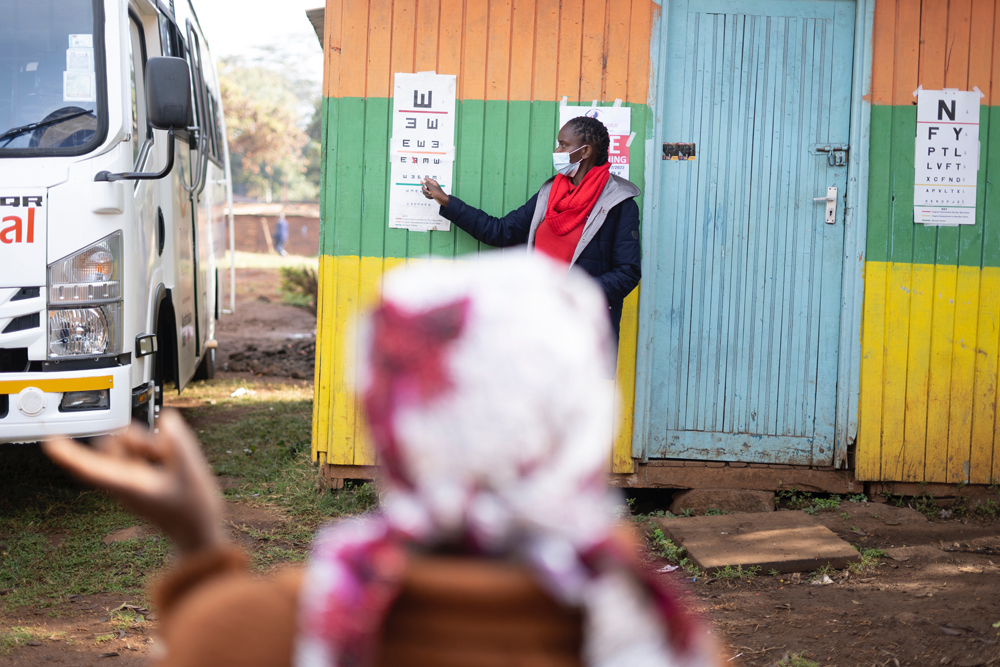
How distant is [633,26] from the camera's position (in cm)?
487

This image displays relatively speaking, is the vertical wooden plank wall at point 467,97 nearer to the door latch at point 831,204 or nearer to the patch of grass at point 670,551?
the patch of grass at point 670,551

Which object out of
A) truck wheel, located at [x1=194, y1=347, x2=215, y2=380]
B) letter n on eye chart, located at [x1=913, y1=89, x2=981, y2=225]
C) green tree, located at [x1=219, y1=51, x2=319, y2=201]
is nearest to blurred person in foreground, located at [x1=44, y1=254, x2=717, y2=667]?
letter n on eye chart, located at [x1=913, y1=89, x2=981, y2=225]

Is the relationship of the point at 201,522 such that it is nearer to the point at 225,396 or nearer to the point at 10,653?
the point at 10,653

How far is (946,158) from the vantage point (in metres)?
4.94

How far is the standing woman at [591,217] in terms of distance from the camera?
14.5ft

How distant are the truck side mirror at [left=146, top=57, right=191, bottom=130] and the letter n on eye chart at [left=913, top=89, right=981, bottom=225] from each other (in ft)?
12.4

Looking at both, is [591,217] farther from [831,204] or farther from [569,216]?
[831,204]

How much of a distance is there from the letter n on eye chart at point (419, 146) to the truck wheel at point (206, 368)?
469 cm

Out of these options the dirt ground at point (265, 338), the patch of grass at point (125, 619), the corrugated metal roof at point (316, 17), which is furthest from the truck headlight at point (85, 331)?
the dirt ground at point (265, 338)

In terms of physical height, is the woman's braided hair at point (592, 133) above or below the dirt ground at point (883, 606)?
above

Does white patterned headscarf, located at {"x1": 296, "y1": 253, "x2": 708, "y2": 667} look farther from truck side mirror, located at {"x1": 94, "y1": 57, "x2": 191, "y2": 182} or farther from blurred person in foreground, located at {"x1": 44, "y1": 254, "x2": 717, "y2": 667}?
truck side mirror, located at {"x1": 94, "y1": 57, "x2": 191, "y2": 182}

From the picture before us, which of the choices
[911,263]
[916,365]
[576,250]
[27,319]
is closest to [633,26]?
[576,250]

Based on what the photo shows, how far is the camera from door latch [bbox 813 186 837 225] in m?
4.95

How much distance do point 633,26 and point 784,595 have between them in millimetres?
2983
